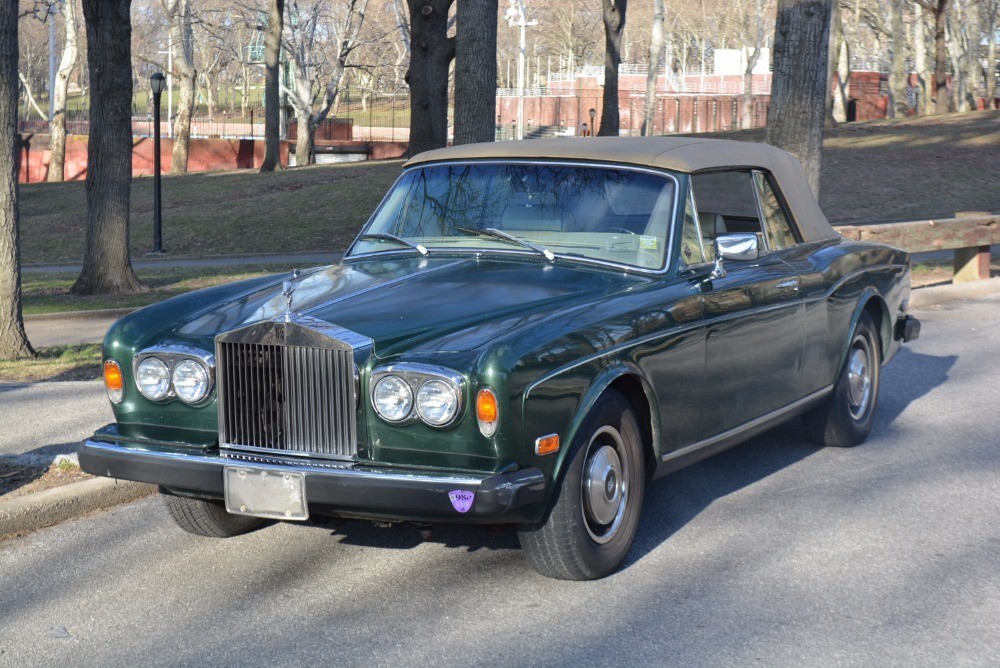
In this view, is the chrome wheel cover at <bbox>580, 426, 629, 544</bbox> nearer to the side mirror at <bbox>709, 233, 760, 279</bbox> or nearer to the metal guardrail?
the side mirror at <bbox>709, 233, 760, 279</bbox>

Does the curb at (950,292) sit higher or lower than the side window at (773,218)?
lower

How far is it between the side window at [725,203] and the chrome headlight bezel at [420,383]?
6.64ft

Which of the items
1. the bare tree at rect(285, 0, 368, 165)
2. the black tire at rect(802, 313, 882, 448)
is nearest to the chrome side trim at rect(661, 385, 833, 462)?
the black tire at rect(802, 313, 882, 448)

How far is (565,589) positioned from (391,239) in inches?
82.6

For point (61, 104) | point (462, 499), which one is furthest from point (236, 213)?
point (462, 499)

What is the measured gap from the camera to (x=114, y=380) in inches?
196

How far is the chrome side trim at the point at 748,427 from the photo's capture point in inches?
211

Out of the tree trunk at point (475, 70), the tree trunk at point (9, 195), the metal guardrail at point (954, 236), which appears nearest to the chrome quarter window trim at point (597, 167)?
the tree trunk at point (9, 195)

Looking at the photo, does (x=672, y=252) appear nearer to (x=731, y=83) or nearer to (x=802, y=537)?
(x=802, y=537)

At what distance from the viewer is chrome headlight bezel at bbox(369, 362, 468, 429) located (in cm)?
426

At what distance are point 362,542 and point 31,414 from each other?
126 inches

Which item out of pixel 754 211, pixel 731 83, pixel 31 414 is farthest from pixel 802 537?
pixel 731 83

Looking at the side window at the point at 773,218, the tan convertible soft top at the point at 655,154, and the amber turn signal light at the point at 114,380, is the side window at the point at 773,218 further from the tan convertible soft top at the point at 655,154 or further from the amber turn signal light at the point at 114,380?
the amber turn signal light at the point at 114,380

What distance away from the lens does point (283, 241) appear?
24.1 m
